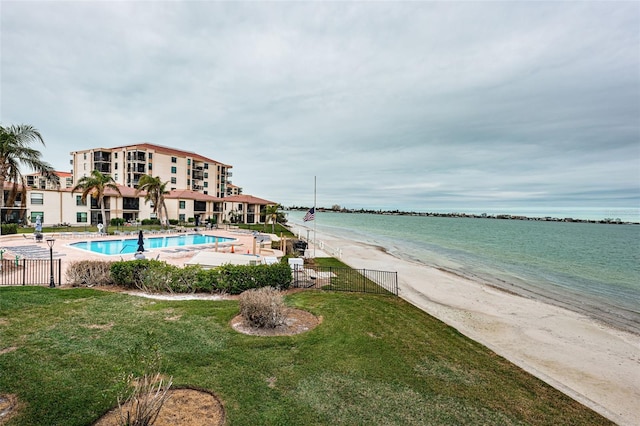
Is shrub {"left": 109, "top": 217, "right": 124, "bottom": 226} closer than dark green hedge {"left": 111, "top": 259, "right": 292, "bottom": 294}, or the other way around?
dark green hedge {"left": 111, "top": 259, "right": 292, "bottom": 294}

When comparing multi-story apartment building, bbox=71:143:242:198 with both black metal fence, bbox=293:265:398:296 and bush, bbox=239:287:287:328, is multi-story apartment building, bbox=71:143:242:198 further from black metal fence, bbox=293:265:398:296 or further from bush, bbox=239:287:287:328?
bush, bbox=239:287:287:328

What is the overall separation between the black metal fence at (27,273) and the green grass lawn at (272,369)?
3.54 m

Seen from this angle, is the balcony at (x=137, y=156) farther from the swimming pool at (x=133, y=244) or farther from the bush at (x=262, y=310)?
the bush at (x=262, y=310)

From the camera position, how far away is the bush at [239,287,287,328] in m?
9.55

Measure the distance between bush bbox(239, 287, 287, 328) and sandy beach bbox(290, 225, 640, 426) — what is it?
24.5ft

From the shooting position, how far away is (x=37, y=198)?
1690 inches

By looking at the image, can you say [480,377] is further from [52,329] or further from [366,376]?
[52,329]

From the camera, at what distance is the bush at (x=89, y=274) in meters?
13.8

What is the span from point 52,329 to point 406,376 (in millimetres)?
8997

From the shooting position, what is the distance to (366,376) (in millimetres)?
7168

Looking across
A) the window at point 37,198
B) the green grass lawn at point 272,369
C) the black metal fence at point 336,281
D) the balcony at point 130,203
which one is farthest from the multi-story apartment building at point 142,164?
the green grass lawn at point 272,369

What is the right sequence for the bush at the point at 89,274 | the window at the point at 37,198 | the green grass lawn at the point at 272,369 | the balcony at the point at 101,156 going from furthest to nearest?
the balcony at the point at 101,156 < the window at the point at 37,198 < the bush at the point at 89,274 < the green grass lawn at the point at 272,369

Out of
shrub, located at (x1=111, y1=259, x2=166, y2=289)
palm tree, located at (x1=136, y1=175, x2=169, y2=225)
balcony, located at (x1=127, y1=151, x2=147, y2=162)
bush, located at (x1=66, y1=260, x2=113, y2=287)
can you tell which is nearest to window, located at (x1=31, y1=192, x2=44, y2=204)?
palm tree, located at (x1=136, y1=175, x2=169, y2=225)

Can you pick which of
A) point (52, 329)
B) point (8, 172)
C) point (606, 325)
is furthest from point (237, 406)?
point (8, 172)
